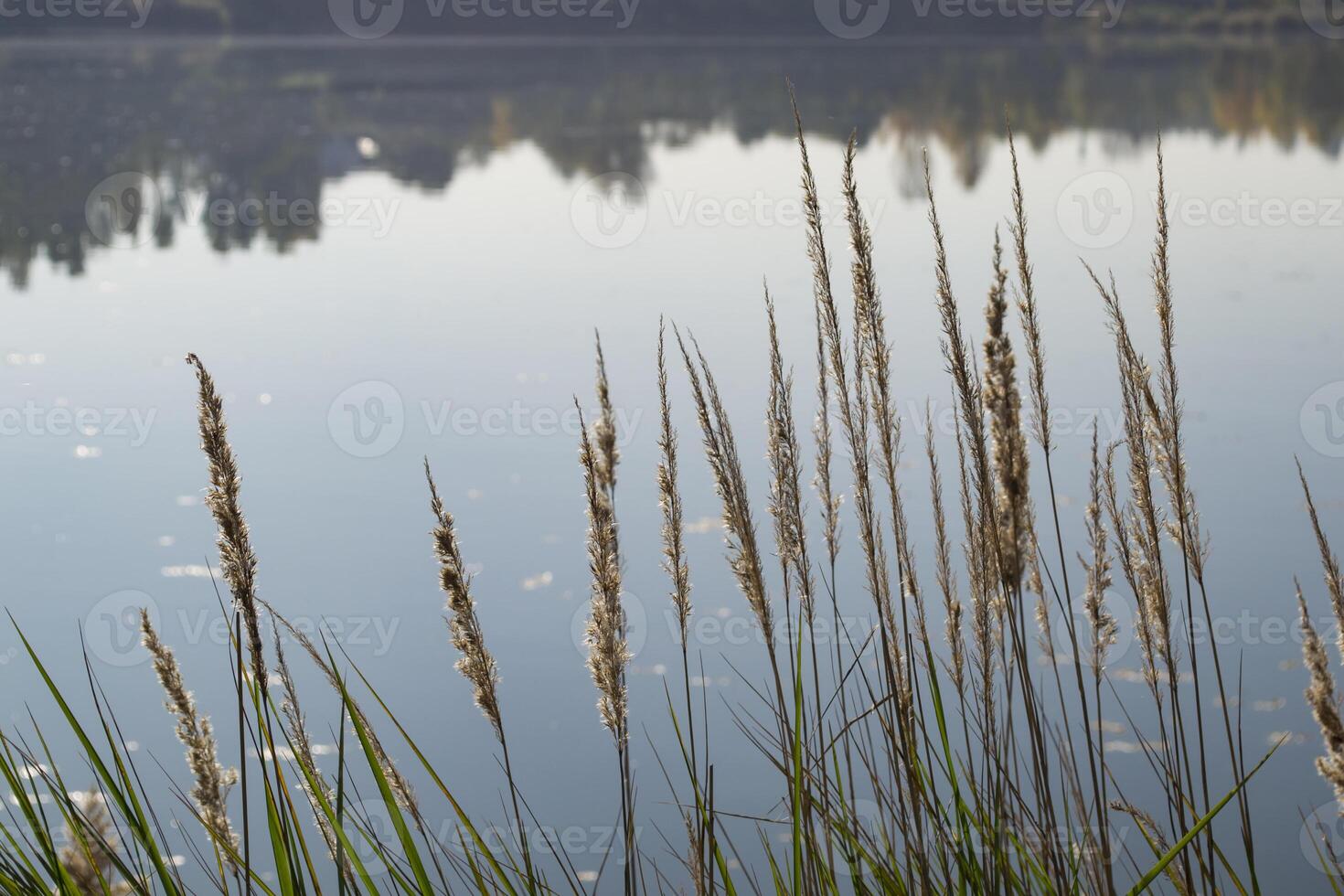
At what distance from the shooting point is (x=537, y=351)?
23.8ft

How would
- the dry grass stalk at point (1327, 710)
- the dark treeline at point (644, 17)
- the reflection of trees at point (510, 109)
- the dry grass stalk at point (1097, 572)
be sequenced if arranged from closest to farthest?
the dry grass stalk at point (1327, 710) → the dry grass stalk at point (1097, 572) → the reflection of trees at point (510, 109) → the dark treeline at point (644, 17)

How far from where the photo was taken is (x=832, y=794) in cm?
180

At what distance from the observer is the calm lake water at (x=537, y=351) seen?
4.29m

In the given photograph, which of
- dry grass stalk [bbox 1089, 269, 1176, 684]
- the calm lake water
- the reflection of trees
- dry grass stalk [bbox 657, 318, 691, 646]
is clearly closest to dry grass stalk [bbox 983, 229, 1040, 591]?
dry grass stalk [bbox 1089, 269, 1176, 684]

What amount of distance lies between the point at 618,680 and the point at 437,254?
899 cm

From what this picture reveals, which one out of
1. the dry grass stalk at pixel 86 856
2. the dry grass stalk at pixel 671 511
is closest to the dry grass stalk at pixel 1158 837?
the dry grass stalk at pixel 671 511

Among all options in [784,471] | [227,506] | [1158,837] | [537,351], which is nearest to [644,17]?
[537,351]

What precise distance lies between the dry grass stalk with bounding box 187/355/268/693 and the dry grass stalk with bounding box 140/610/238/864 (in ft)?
0.43

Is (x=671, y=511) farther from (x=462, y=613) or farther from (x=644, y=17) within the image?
(x=644, y=17)

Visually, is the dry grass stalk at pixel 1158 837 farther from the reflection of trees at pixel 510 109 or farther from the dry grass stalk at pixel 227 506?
the reflection of trees at pixel 510 109

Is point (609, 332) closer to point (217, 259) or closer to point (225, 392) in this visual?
point (225, 392)

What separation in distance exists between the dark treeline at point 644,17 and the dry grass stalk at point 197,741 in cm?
2656

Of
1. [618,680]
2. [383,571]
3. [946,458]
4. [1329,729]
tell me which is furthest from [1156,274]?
[946,458]

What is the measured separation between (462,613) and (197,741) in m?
0.29
